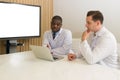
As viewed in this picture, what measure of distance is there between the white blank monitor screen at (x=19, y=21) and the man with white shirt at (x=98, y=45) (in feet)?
5.32

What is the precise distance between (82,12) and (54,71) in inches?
93.5

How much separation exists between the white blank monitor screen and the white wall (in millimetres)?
581

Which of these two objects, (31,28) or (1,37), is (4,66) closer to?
(1,37)

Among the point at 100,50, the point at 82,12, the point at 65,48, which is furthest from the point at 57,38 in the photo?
the point at 100,50

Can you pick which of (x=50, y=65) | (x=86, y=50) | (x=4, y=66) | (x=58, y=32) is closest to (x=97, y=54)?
(x=86, y=50)

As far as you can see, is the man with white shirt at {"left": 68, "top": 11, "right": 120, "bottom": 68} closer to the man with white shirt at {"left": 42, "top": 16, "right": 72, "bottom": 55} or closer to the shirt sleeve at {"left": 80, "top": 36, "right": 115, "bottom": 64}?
the shirt sleeve at {"left": 80, "top": 36, "right": 115, "bottom": 64}

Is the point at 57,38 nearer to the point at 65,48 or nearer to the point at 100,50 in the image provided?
the point at 65,48

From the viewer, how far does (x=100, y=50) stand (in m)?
1.82

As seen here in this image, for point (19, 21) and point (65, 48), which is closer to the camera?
point (65, 48)

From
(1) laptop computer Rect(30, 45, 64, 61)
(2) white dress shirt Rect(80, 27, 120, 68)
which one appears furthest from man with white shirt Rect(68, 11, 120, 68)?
(1) laptop computer Rect(30, 45, 64, 61)

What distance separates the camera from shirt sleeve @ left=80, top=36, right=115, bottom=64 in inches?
71.0

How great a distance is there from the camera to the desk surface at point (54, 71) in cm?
140

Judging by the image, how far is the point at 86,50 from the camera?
183 centimetres

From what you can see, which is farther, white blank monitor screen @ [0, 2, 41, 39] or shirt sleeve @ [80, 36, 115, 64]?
white blank monitor screen @ [0, 2, 41, 39]
